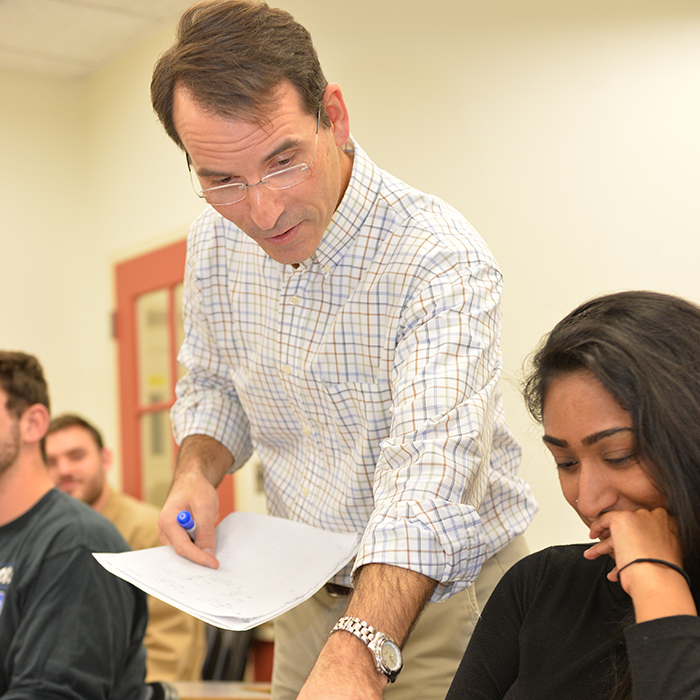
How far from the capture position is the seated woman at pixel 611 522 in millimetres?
1021

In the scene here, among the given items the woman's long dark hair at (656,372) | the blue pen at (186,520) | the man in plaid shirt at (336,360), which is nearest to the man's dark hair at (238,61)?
the man in plaid shirt at (336,360)

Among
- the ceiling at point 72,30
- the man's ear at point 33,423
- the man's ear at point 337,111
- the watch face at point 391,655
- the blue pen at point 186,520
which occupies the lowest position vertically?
the watch face at point 391,655

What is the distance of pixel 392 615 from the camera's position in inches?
37.5

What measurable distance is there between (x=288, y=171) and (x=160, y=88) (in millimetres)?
228

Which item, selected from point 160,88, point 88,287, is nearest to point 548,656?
point 160,88

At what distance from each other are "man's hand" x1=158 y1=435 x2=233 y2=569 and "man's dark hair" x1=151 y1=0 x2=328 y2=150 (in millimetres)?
567

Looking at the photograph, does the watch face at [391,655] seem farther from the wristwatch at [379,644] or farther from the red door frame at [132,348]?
the red door frame at [132,348]

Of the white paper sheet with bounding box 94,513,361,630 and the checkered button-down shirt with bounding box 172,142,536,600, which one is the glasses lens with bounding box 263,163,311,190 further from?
the white paper sheet with bounding box 94,513,361,630

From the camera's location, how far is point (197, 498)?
141cm

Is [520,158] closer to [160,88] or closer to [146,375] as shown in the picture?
[160,88]

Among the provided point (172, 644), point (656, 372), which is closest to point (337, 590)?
point (656, 372)

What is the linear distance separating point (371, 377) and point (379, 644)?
18.7 inches

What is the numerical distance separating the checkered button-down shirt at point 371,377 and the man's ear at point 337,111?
5cm

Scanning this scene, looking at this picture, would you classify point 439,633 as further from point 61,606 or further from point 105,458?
point 105,458
